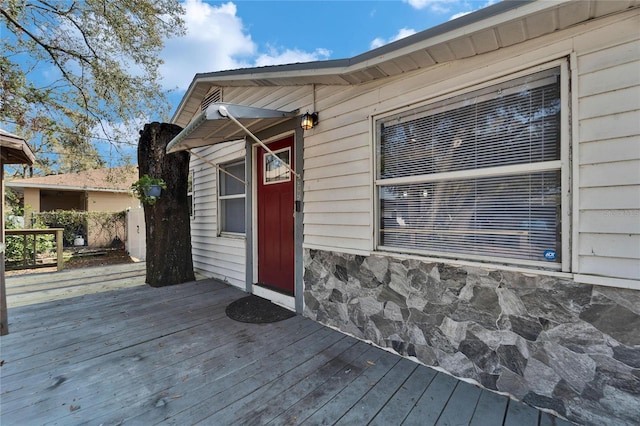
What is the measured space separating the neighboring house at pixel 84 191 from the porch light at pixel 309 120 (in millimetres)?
8862

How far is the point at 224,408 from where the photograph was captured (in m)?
1.76

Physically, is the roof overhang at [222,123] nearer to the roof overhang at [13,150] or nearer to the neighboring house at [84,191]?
the roof overhang at [13,150]

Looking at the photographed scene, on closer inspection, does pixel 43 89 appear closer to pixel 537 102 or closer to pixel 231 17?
pixel 231 17

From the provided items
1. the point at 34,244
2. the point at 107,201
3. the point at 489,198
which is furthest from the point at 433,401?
the point at 107,201

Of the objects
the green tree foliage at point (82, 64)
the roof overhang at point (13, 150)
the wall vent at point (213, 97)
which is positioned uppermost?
the green tree foliage at point (82, 64)

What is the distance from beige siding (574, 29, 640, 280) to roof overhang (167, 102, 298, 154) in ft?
8.51

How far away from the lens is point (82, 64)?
6.95 m

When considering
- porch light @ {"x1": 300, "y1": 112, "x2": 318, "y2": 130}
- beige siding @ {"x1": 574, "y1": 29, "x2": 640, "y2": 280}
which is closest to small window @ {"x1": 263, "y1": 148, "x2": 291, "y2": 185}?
porch light @ {"x1": 300, "y1": 112, "x2": 318, "y2": 130}

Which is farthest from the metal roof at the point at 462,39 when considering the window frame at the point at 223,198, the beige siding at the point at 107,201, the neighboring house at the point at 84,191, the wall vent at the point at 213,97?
the beige siding at the point at 107,201

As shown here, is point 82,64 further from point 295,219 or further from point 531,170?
point 531,170

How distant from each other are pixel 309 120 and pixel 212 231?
3.23m

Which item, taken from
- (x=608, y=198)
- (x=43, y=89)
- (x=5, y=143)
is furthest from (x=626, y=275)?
(x=43, y=89)

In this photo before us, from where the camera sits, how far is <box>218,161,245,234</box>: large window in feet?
15.1

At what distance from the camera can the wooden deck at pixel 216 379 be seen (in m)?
1.71
